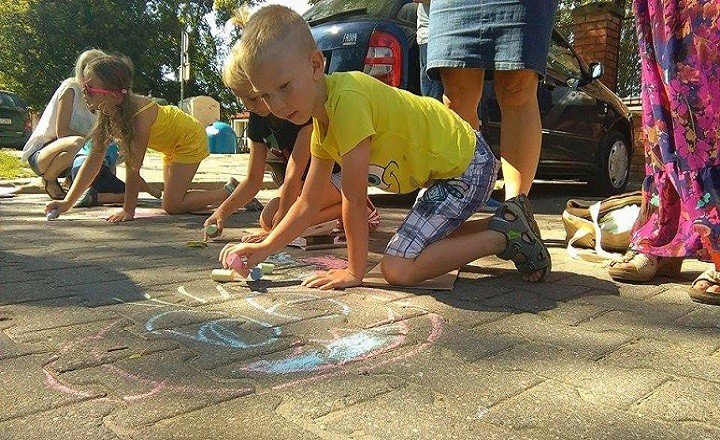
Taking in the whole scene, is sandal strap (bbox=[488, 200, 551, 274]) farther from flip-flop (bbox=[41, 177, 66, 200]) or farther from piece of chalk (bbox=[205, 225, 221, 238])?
flip-flop (bbox=[41, 177, 66, 200])

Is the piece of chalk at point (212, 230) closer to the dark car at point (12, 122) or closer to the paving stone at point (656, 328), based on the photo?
the paving stone at point (656, 328)

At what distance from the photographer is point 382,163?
2539 mm

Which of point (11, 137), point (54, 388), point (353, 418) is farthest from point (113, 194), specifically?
point (11, 137)

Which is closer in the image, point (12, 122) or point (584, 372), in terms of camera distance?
point (584, 372)

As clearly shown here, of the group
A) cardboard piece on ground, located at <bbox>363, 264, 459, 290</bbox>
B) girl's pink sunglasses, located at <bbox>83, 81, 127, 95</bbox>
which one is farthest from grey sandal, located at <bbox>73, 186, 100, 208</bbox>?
cardboard piece on ground, located at <bbox>363, 264, 459, 290</bbox>

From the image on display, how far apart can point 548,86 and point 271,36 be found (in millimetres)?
4294

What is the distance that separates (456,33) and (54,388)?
225 cm

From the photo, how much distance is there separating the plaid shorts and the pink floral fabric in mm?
625

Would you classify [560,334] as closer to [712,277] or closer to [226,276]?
[712,277]

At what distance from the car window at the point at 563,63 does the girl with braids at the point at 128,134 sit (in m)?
3.15

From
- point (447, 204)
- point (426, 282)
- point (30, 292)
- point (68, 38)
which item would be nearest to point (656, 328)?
point (426, 282)

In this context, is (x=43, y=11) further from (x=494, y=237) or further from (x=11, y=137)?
(x=494, y=237)

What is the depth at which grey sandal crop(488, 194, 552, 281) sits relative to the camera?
8.45 ft

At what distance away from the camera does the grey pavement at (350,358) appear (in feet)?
4.37
